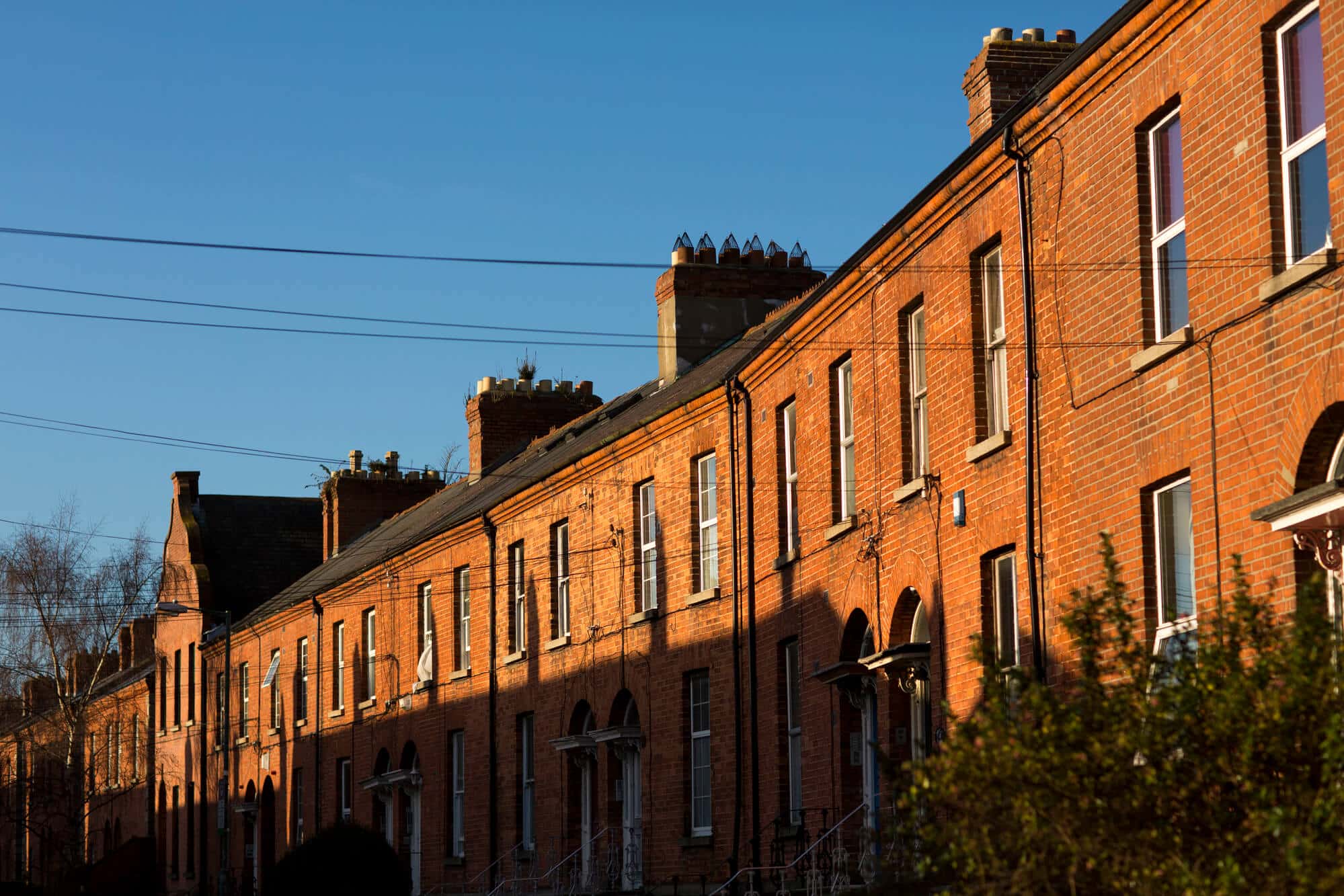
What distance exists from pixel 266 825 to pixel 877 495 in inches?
1293

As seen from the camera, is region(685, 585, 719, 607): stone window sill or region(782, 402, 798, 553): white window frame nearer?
region(782, 402, 798, 553): white window frame

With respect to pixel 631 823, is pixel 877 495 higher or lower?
→ higher

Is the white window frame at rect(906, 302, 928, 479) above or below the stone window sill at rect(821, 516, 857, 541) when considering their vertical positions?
above

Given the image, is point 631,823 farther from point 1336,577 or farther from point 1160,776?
point 1160,776

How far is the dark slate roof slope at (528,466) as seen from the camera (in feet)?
95.2

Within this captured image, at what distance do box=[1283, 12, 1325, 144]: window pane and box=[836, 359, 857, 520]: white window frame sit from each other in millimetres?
9234

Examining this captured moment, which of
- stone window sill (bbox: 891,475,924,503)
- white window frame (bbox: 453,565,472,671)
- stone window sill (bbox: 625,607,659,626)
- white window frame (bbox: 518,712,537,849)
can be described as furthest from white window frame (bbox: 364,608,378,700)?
stone window sill (bbox: 891,475,924,503)

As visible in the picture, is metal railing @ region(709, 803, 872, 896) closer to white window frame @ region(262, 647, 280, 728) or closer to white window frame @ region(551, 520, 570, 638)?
white window frame @ region(551, 520, 570, 638)

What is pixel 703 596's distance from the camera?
26.0 metres

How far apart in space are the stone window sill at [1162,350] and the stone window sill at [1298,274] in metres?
1.13

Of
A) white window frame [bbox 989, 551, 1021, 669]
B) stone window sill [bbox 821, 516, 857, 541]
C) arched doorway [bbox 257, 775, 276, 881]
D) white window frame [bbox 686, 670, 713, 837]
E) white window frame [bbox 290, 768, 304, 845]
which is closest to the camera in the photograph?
white window frame [bbox 989, 551, 1021, 669]

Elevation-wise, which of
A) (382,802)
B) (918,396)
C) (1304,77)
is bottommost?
(382,802)

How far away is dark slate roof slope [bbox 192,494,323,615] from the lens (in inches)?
2339

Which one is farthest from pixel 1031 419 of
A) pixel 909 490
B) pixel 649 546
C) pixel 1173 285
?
pixel 649 546
